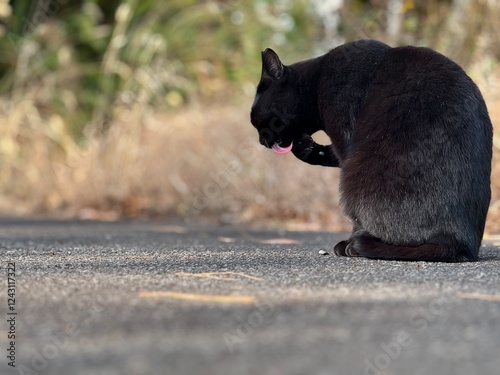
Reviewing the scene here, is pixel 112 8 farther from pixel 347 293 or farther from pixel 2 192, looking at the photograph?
pixel 347 293

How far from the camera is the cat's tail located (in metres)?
4.09

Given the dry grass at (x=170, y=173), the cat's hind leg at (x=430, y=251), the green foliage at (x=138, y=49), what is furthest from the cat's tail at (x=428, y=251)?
the green foliage at (x=138, y=49)

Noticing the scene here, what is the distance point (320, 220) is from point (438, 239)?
3.98 metres

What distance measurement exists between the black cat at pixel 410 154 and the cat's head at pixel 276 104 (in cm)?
48

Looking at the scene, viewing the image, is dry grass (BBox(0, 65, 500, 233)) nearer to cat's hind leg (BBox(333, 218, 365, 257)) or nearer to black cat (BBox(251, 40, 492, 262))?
black cat (BBox(251, 40, 492, 262))

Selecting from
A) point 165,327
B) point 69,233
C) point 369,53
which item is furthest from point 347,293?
point 69,233

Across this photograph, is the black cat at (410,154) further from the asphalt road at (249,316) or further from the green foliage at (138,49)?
the green foliage at (138,49)

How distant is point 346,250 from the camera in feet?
14.6

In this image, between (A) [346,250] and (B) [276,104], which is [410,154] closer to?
(A) [346,250]

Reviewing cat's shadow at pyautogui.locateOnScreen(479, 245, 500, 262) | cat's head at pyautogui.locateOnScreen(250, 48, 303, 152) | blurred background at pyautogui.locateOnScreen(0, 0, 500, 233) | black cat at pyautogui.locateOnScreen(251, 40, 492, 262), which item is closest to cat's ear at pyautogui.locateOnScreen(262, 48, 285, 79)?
cat's head at pyautogui.locateOnScreen(250, 48, 303, 152)

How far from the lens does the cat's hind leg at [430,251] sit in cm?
409

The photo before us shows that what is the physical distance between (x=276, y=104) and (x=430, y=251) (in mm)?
1540

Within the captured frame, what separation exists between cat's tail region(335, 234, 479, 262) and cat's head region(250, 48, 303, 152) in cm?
117

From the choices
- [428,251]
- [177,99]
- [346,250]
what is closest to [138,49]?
[177,99]
